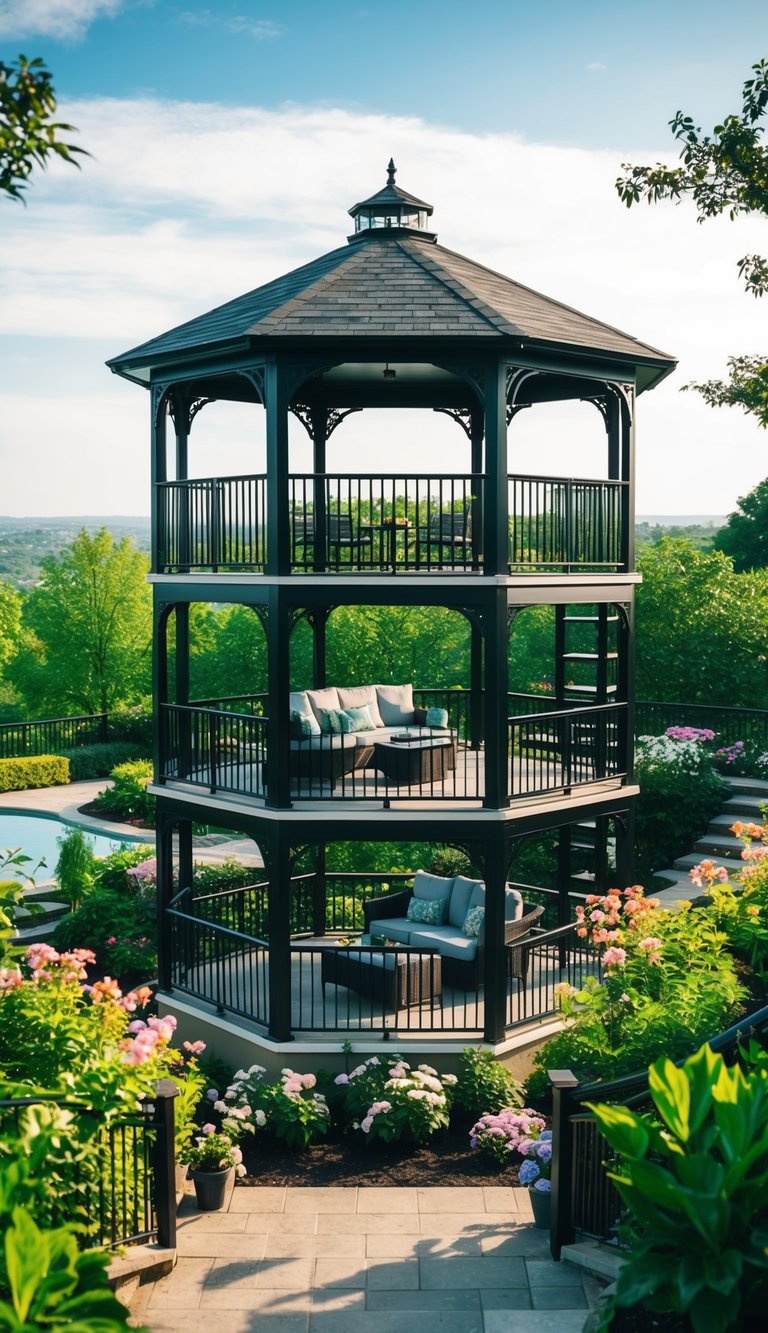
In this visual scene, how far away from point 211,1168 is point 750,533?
113ft

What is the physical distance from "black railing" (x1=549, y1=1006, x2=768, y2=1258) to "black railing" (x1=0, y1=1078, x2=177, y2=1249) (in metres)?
2.82

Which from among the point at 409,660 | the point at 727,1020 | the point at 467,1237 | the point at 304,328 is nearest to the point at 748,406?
the point at 304,328

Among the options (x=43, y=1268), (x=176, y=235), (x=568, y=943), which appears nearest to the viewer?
(x=43, y=1268)

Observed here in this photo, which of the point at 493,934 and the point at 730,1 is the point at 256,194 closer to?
the point at 730,1

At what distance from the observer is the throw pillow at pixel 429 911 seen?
15.1 meters

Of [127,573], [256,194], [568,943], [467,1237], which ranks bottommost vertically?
[467,1237]

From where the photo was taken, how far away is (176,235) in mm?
23016

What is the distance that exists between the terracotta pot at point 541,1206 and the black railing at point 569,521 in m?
6.28

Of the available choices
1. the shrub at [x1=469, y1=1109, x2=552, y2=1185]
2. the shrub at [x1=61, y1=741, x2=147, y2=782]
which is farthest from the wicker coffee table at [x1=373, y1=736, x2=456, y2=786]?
the shrub at [x1=61, y1=741, x2=147, y2=782]

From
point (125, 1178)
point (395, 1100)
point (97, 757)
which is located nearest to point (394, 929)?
point (395, 1100)

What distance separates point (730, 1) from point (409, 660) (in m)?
23.1

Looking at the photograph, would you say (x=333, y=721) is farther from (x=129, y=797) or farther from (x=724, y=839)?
(x=129, y=797)

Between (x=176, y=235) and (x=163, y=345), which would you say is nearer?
(x=163, y=345)

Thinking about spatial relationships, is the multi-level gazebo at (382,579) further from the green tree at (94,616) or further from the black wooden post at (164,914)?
the green tree at (94,616)
